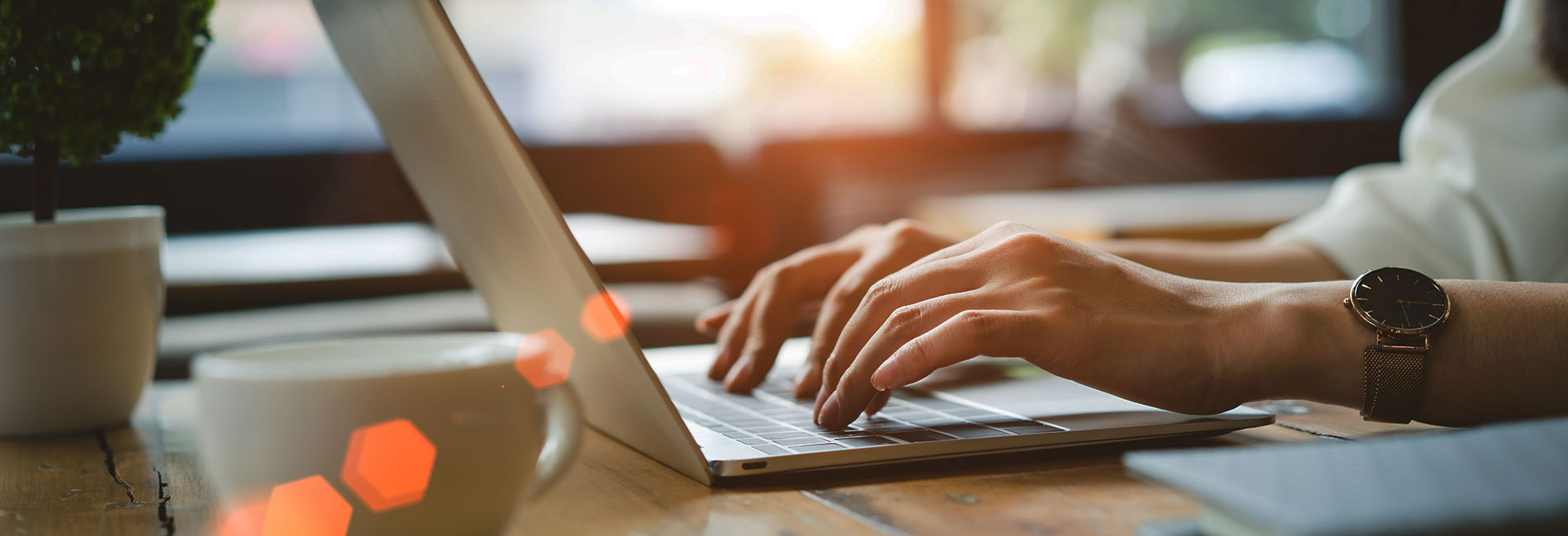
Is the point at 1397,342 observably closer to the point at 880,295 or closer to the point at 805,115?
the point at 880,295

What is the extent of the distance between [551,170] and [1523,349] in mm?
3419

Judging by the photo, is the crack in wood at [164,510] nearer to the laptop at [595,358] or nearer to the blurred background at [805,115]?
the laptop at [595,358]

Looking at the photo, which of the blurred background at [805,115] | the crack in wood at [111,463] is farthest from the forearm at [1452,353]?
the blurred background at [805,115]

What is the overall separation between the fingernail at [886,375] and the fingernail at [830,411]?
25 millimetres

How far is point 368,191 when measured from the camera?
364 cm

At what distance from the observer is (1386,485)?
299mm

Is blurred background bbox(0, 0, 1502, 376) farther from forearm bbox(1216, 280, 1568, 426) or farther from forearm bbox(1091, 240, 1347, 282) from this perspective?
forearm bbox(1216, 280, 1568, 426)

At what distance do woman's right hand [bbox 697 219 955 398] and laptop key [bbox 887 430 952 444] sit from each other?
0.42 ft

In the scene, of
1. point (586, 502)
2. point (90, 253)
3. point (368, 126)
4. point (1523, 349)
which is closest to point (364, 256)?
point (368, 126)

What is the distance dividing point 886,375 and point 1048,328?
0.08 m

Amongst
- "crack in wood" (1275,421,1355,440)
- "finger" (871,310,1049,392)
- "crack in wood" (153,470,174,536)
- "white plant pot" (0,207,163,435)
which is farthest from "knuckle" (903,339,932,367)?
"white plant pot" (0,207,163,435)

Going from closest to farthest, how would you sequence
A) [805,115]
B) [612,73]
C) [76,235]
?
[76,235], [612,73], [805,115]

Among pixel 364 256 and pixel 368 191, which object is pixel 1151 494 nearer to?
pixel 364 256

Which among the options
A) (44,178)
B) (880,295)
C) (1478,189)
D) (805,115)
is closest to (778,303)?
(880,295)
